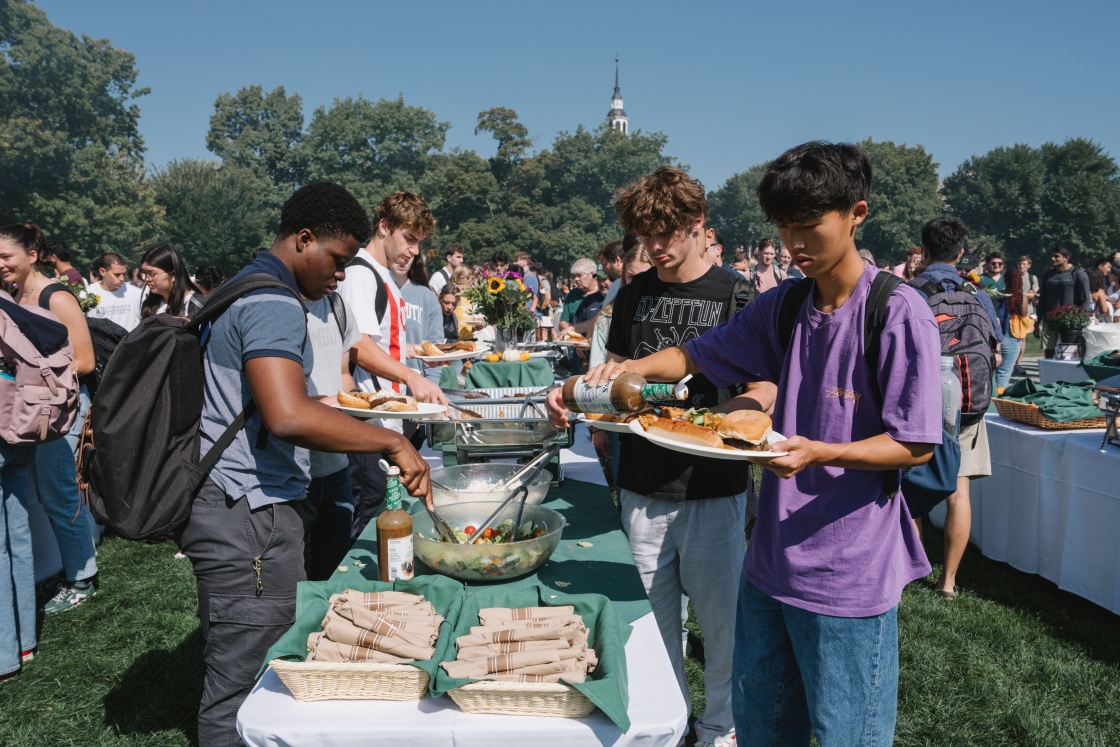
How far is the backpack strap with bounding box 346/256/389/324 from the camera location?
3326 millimetres

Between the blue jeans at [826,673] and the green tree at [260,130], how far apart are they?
247 ft

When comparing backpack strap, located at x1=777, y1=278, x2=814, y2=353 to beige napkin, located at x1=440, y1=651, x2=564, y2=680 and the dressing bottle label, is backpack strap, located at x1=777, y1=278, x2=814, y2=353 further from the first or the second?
the dressing bottle label

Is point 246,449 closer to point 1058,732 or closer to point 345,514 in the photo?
point 345,514

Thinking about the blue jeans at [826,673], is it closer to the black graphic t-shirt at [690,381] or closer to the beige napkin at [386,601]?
the black graphic t-shirt at [690,381]

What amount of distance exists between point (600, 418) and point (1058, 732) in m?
2.40

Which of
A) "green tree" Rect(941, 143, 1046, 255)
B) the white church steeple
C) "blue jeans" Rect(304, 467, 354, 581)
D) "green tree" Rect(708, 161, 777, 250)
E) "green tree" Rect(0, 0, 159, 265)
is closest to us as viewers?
"blue jeans" Rect(304, 467, 354, 581)

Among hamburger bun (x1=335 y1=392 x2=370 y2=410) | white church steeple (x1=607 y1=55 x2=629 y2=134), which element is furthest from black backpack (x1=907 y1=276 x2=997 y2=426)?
white church steeple (x1=607 y1=55 x2=629 y2=134)

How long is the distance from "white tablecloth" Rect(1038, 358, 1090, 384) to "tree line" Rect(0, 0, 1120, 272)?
21.4m

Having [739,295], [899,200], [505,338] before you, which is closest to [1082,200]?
[899,200]

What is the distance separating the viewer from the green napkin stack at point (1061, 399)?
13.5 feet

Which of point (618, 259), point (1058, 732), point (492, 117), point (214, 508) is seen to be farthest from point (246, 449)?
point (492, 117)

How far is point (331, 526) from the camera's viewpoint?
2.71 meters

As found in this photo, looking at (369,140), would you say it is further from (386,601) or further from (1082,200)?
(386,601)

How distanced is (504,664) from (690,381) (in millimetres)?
1306
